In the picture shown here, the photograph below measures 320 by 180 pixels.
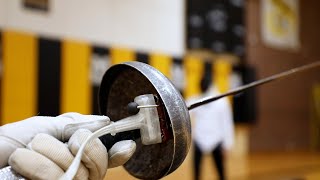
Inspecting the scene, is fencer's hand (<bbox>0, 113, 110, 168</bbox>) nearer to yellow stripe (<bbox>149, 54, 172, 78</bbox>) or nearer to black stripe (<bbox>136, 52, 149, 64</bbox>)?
black stripe (<bbox>136, 52, 149, 64</bbox>)

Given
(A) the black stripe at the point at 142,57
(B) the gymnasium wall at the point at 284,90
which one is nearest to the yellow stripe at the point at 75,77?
(A) the black stripe at the point at 142,57

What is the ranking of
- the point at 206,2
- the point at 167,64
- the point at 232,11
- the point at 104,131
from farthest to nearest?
the point at 232,11
the point at 206,2
the point at 167,64
the point at 104,131

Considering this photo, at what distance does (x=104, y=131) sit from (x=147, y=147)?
167mm

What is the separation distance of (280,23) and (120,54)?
11.9ft

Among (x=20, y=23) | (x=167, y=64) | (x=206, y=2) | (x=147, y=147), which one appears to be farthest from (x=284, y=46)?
(x=147, y=147)

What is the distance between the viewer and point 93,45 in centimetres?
441

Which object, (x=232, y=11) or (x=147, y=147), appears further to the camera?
(x=232, y=11)

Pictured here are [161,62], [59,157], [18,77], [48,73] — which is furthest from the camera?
[161,62]

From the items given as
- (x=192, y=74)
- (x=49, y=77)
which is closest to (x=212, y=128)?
(x=49, y=77)

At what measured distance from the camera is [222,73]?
19.9ft

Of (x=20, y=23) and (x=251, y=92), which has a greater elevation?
(x=20, y=23)

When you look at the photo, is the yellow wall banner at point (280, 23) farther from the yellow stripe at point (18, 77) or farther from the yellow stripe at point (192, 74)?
the yellow stripe at point (18, 77)

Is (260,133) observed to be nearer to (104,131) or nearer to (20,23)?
(20,23)

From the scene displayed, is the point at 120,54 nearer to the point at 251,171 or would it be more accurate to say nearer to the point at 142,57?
the point at 142,57
